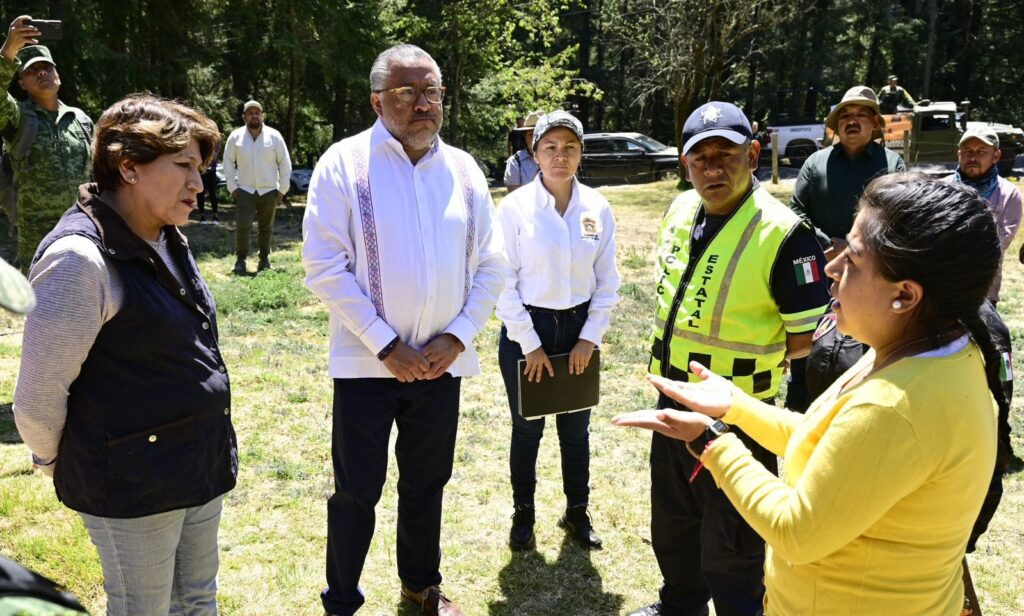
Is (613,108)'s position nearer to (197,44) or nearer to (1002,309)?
(197,44)

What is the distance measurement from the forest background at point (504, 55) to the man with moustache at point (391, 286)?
8724 millimetres

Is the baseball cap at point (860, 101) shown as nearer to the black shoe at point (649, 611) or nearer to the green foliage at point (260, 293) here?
the black shoe at point (649, 611)

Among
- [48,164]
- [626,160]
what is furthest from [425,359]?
[626,160]

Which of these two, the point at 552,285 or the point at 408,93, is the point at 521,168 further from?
the point at 408,93

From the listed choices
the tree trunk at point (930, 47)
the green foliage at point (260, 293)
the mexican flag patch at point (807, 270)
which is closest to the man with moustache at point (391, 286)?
the mexican flag patch at point (807, 270)

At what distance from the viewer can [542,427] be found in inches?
146

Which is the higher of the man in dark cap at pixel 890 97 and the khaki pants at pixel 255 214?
the man in dark cap at pixel 890 97

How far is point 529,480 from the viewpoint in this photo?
12.2ft

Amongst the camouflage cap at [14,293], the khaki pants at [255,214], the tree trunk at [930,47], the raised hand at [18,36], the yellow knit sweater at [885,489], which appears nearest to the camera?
the camouflage cap at [14,293]

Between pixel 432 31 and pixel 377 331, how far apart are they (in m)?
19.6

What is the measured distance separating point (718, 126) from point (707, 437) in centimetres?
119

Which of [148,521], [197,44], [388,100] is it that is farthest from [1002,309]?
[197,44]

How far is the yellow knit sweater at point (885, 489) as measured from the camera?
146cm

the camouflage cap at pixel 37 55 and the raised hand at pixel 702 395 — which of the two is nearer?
the raised hand at pixel 702 395
